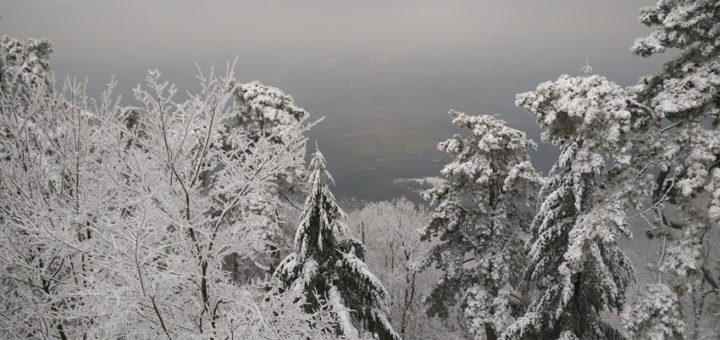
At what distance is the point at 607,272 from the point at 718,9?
5.86 metres

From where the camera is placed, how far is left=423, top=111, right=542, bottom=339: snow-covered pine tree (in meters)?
12.4

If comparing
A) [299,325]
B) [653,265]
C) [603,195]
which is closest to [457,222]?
[603,195]

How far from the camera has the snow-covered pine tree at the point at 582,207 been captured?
820 cm

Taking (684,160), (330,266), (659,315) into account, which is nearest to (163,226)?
(330,266)

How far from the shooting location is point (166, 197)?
4785 millimetres

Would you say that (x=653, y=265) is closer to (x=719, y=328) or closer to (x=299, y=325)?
(x=719, y=328)

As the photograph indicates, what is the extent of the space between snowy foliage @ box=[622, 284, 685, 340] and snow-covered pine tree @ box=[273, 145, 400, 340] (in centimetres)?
458

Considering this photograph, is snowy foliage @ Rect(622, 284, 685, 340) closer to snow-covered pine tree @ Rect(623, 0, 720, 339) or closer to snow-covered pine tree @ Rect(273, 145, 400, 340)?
snow-covered pine tree @ Rect(623, 0, 720, 339)

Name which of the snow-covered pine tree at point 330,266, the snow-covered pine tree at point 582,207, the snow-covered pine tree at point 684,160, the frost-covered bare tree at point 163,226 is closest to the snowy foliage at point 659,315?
the snow-covered pine tree at point 684,160

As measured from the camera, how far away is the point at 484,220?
1330 centimetres

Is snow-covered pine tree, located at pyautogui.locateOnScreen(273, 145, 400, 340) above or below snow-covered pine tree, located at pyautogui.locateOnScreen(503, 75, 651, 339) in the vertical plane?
below

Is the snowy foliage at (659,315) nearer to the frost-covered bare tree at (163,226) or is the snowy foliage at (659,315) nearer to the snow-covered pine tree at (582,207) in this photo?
the snow-covered pine tree at (582,207)

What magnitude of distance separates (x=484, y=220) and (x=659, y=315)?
623cm

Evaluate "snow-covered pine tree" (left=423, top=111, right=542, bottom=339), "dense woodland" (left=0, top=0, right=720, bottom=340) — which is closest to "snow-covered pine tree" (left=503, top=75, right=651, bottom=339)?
"dense woodland" (left=0, top=0, right=720, bottom=340)
